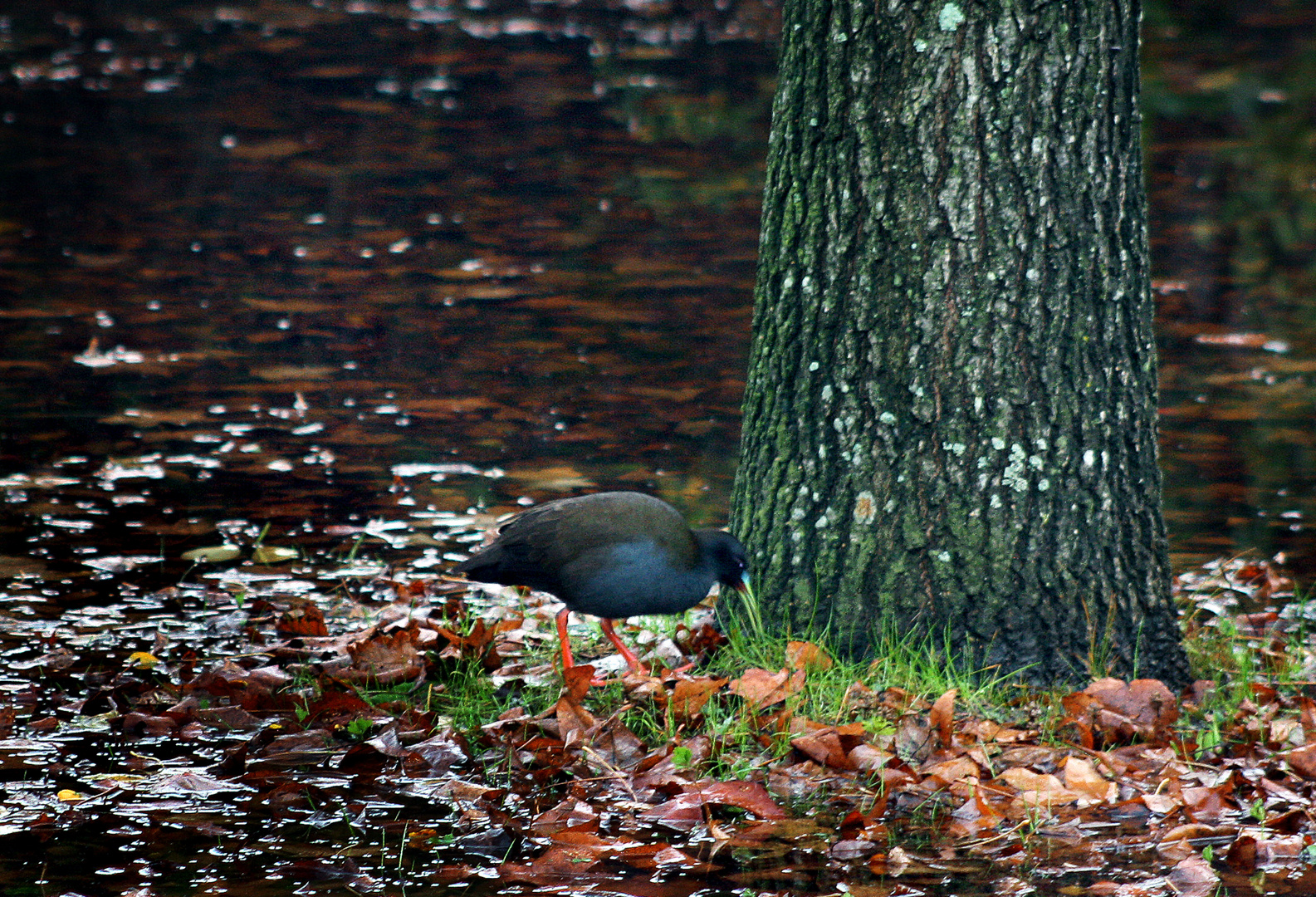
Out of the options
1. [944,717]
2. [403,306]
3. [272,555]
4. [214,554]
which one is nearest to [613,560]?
[944,717]

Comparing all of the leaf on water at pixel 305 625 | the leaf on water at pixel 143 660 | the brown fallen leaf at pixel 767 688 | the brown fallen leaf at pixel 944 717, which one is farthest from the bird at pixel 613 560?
the leaf on water at pixel 143 660

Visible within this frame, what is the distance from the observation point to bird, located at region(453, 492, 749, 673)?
15.6 feet

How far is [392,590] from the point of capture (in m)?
5.89

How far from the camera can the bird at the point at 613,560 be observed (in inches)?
188

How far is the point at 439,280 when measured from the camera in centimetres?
1007

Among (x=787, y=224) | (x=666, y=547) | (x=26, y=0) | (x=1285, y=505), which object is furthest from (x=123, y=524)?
(x=26, y=0)

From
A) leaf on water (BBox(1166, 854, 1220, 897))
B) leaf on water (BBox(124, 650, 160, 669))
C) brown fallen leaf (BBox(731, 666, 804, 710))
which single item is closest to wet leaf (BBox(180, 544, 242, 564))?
leaf on water (BBox(124, 650, 160, 669))

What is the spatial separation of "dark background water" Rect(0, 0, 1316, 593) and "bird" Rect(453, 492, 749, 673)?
176cm

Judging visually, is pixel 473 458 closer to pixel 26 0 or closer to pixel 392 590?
pixel 392 590

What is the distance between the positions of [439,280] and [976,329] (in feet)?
19.3

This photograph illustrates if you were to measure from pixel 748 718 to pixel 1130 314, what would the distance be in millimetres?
1691

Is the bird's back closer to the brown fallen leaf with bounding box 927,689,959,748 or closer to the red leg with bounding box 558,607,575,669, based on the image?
the red leg with bounding box 558,607,575,669

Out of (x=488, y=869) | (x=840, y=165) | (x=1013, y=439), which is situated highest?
(x=840, y=165)

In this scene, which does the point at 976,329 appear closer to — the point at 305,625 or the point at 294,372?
the point at 305,625
